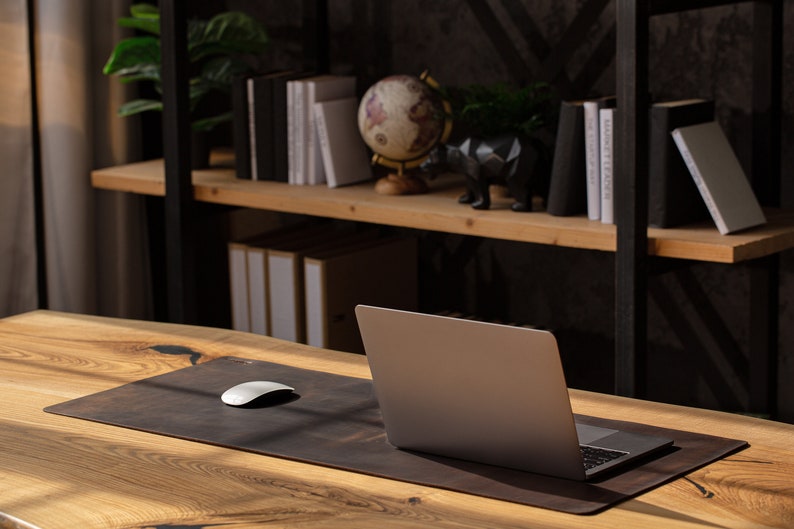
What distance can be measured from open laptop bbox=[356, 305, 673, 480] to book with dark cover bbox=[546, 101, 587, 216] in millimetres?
937

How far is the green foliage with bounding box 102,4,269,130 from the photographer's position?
2854 millimetres

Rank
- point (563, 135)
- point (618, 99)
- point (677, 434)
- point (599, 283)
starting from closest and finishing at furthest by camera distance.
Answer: point (677, 434) < point (618, 99) < point (563, 135) < point (599, 283)

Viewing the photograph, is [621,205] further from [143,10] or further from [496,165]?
[143,10]

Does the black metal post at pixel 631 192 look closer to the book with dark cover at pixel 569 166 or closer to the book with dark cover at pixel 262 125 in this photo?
the book with dark cover at pixel 569 166

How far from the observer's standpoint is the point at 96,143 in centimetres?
307

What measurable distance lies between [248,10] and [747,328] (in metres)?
1.57

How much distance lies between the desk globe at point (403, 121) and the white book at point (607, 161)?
0.43 m

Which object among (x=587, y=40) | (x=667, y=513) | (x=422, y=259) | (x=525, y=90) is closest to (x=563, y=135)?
(x=525, y=90)

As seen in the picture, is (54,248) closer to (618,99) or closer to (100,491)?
(618,99)

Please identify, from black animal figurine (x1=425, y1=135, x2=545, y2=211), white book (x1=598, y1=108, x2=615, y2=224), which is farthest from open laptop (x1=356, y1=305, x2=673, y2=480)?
black animal figurine (x1=425, y1=135, x2=545, y2=211)

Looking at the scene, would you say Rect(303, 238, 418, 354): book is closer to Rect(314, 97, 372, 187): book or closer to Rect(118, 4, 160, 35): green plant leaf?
Rect(314, 97, 372, 187): book

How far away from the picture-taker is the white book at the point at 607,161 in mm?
2195

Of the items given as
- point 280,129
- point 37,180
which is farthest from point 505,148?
point 37,180

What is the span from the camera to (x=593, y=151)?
224 centimetres
